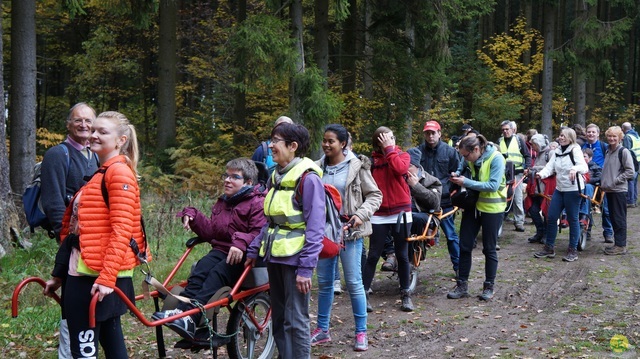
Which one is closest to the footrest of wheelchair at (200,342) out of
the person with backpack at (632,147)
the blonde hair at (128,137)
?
the blonde hair at (128,137)

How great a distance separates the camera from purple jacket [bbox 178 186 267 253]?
6.06 m

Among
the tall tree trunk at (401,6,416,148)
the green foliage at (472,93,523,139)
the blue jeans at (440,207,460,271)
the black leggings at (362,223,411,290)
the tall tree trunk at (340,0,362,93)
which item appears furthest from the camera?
the green foliage at (472,93,523,139)

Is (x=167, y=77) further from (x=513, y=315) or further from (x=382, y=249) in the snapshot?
(x=513, y=315)

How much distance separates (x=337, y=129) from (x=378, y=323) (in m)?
2.37

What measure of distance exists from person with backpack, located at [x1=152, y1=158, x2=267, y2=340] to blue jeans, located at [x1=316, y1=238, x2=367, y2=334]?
36.2 inches

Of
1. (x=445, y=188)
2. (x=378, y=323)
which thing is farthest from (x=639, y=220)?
(x=378, y=323)

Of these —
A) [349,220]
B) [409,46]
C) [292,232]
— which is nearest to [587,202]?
[409,46]

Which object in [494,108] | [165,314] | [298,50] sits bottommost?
[165,314]

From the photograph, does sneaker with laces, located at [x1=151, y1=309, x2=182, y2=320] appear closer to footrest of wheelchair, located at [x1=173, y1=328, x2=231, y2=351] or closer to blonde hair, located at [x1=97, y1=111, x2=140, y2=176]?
footrest of wheelchair, located at [x1=173, y1=328, x2=231, y2=351]

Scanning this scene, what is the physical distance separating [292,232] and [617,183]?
8.31m

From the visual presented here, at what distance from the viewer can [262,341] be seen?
6.32 m

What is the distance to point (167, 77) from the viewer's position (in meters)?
19.2

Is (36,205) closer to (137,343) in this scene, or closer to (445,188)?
(137,343)

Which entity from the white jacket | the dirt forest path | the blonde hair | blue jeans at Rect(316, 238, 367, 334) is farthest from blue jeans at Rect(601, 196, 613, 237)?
the blonde hair
